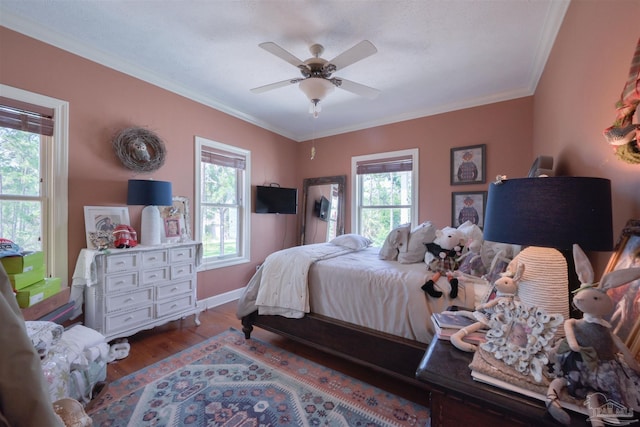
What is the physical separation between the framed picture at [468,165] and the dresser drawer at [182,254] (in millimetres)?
3275

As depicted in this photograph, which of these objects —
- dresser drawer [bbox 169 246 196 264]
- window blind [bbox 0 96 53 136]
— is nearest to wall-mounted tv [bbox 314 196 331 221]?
dresser drawer [bbox 169 246 196 264]

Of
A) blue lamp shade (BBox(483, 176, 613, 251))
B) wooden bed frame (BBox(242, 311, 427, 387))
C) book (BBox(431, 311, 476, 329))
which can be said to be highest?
blue lamp shade (BBox(483, 176, 613, 251))

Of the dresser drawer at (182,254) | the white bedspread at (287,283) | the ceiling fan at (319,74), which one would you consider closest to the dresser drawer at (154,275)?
the dresser drawer at (182,254)

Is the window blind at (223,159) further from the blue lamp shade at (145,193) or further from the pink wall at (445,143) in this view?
the pink wall at (445,143)

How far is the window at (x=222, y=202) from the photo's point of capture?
3.32 metres

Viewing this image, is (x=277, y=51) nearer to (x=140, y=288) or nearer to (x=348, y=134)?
(x=140, y=288)

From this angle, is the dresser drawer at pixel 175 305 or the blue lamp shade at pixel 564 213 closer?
the blue lamp shade at pixel 564 213

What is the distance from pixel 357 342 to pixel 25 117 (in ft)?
10.2

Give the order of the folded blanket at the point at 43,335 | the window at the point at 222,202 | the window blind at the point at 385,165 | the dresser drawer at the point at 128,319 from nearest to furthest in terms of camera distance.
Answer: the folded blanket at the point at 43,335, the dresser drawer at the point at 128,319, the window at the point at 222,202, the window blind at the point at 385,165

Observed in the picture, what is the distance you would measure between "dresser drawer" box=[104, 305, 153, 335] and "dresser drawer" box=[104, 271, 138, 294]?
0.22m

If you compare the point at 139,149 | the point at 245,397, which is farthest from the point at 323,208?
the point at 245,397

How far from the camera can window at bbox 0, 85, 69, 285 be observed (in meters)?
1.98

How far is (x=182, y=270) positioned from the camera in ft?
8.84

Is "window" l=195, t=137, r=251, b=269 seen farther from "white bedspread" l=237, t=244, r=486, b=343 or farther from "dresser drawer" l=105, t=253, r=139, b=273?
"white bedspread" l=237, t=244, r=486, b=343
